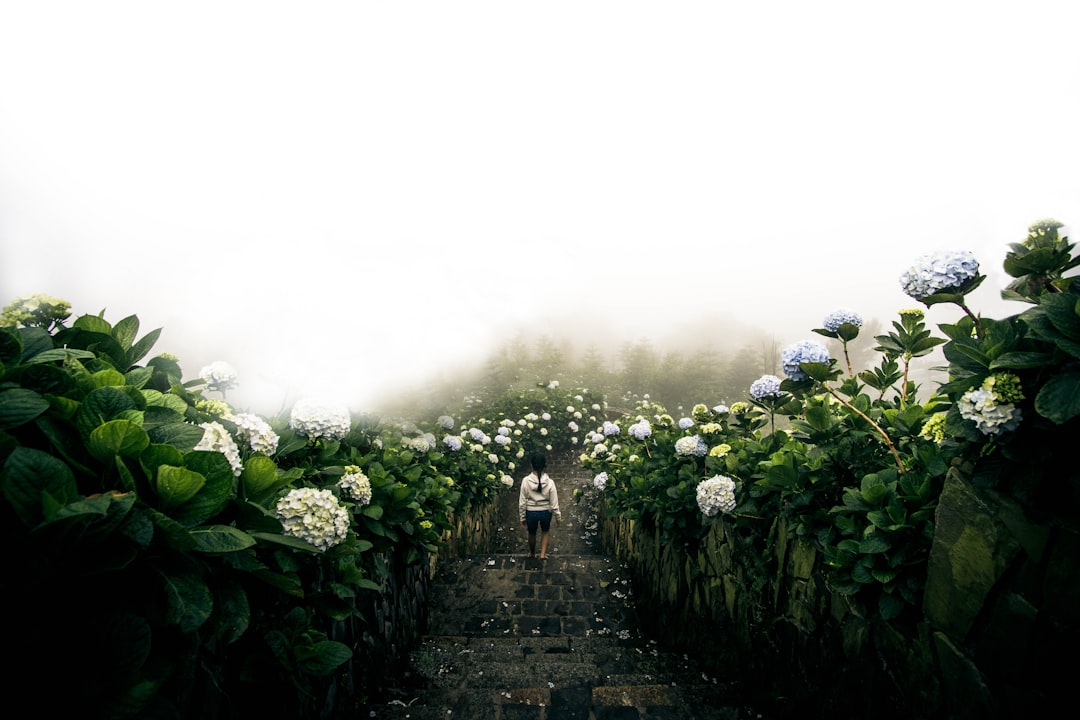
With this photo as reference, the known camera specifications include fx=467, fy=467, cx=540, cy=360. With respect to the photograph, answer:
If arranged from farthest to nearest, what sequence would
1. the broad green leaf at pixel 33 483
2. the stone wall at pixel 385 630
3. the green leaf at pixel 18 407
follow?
the stone wall at pixel 385 630 < the green leaf at pixel 18 407 < the broad green leaf at pixel 33 483

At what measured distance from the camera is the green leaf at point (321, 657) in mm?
1417

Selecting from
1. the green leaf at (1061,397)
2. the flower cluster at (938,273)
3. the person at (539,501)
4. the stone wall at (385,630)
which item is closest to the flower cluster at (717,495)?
the flower cluster at (938,273)

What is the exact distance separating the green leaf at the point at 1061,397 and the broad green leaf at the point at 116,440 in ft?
→ 6.42

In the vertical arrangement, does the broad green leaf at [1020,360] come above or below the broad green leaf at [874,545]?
above

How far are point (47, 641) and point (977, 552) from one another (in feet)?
6.85

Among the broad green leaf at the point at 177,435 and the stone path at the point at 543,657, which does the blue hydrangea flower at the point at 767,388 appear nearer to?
the stone path at the point at 543,657

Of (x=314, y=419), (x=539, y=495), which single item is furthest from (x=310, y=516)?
(x=539, y=495)

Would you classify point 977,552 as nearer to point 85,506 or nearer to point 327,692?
point 85,506

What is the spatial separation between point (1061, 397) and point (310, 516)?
2.00m

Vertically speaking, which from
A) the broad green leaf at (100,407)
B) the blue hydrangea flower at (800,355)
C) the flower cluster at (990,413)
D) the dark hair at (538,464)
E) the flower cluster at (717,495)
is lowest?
the dark hair at (538,464)

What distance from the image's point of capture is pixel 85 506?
2.59ft

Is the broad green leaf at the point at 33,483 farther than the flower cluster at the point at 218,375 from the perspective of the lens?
No

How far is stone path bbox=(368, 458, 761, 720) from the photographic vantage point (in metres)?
2.37

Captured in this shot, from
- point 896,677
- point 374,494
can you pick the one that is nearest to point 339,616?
point 374,494
